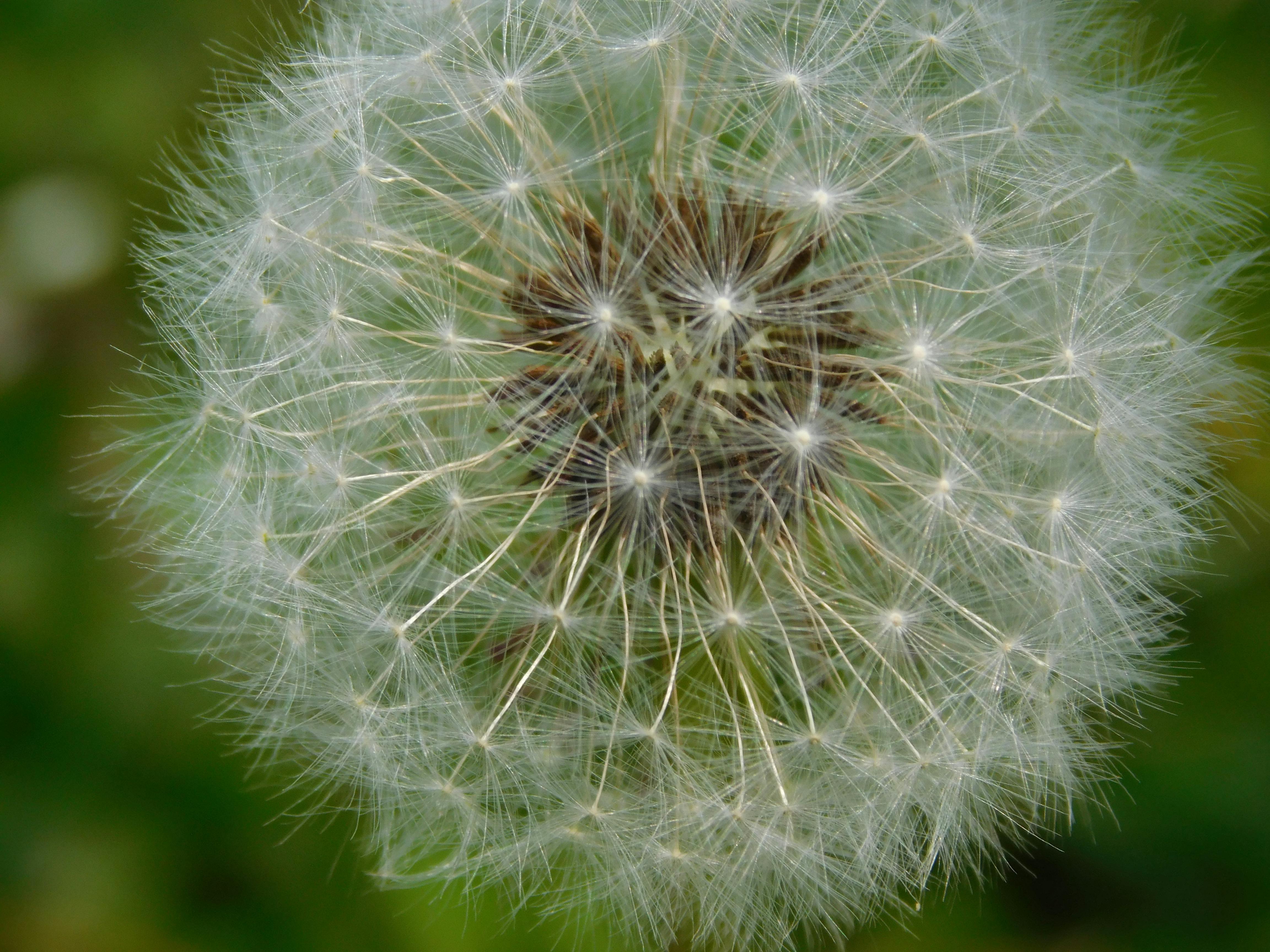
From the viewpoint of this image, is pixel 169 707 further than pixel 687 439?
Yes

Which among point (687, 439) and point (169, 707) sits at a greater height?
point (687, 439)

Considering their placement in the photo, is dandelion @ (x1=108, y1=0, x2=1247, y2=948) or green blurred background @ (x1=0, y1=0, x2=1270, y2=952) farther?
green blurred background @ (x1=0, y1=0, x2=1270, y2=952)

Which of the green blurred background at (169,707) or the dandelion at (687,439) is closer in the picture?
the dandelion at (687,439)

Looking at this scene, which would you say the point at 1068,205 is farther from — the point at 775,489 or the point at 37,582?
the point at 37,582

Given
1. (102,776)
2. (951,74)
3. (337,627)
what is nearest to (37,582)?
(102,776)
